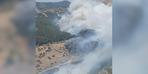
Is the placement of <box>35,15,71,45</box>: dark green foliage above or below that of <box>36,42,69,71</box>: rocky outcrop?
above

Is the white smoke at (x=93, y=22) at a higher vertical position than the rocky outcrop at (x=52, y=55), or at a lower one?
higher

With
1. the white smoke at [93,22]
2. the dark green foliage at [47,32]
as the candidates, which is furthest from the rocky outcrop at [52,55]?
the white smoke at [93,22]

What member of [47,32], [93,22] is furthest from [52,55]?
[93,22]

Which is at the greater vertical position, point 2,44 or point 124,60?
point 2,44

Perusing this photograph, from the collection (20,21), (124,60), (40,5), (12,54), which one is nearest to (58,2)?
(40,5)

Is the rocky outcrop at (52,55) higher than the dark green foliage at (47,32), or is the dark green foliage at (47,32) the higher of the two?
the dark green foliage at (47,32)

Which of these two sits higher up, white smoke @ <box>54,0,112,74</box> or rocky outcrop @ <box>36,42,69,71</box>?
white smoke @ <box>54,0,112,74</box>

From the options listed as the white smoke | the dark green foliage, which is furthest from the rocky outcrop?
the white smoke

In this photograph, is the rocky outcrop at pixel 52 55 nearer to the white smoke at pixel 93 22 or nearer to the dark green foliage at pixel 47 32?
the dark green foliage at pixel 47 32

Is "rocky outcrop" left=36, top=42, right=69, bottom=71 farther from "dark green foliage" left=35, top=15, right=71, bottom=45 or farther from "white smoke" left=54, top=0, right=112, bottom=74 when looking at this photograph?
"white smoke" left=54, top=0, right=112, bottom=74

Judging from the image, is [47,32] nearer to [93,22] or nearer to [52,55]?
[52,55]

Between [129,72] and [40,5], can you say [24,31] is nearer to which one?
[40,5]
